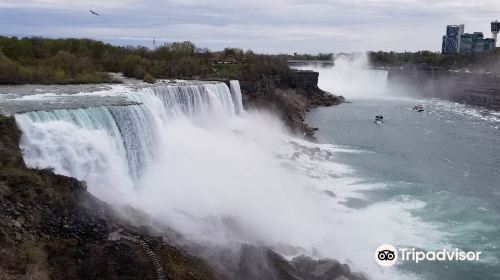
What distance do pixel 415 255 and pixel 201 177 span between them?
7692mm

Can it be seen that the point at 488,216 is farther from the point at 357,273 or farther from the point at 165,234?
the point at 165,234

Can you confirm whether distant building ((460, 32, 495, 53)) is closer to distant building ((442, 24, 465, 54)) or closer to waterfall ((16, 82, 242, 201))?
distant building ((442, 24, 465, 54))

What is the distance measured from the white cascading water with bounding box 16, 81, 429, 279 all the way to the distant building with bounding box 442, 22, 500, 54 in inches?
4259

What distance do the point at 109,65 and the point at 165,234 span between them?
993 inches

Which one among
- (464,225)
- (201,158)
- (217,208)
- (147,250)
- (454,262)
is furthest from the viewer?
(201,158)

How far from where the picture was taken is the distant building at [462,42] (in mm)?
121875

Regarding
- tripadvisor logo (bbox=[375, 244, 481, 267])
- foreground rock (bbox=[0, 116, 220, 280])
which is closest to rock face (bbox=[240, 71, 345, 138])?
tripadvisor logo (bbox=[375, 244, 481, 267])

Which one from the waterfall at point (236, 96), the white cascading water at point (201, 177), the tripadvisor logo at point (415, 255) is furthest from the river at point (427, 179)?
the waterfall at point (236, 96)

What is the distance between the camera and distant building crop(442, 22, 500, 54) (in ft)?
400

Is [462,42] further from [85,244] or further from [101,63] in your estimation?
[85,244]

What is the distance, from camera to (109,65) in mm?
35812

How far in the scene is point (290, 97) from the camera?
47031 mm

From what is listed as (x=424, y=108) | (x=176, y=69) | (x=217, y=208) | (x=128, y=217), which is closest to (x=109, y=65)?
(x=176, y=69)

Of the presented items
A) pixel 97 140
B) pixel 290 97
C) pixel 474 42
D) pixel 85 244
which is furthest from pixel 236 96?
pixel 474 42
